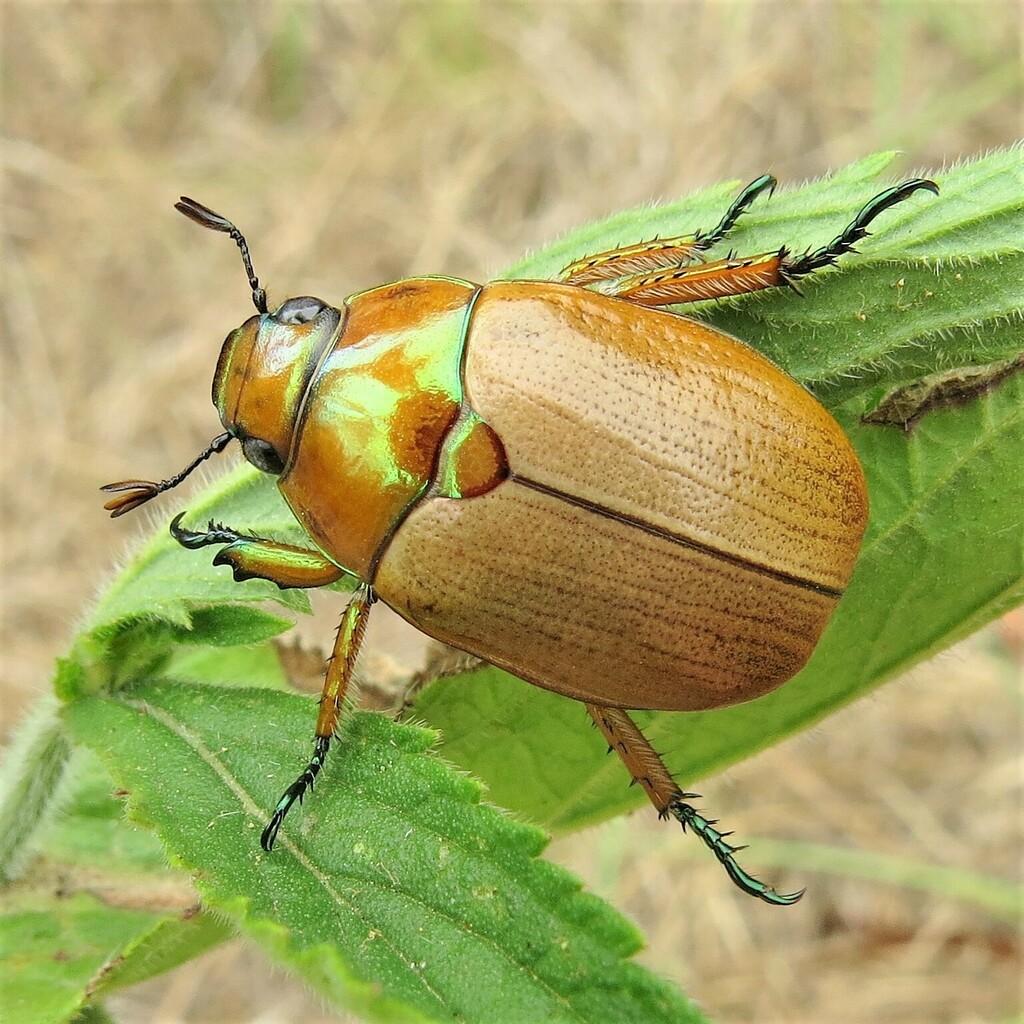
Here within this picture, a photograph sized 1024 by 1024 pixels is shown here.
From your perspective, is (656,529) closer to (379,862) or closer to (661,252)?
(661,252)

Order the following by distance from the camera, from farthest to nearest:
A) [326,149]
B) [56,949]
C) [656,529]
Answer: [326,149], [56,949], [656,529]

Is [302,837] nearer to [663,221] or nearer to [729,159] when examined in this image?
[663,221]

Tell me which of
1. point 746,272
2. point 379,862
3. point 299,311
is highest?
point 746,272

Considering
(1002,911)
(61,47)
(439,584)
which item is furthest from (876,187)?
(61,47)

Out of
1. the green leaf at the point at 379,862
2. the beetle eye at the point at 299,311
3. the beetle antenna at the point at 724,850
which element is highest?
the beetle eye at the point at 299,311

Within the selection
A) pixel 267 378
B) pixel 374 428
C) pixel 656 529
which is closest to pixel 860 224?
pixel 656 529

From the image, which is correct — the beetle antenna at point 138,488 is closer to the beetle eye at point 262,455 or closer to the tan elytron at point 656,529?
the beetle eye at point 262,455

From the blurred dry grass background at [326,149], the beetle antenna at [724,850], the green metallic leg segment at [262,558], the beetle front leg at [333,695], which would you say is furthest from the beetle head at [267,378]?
the blurred dry grass background at [326,149]
